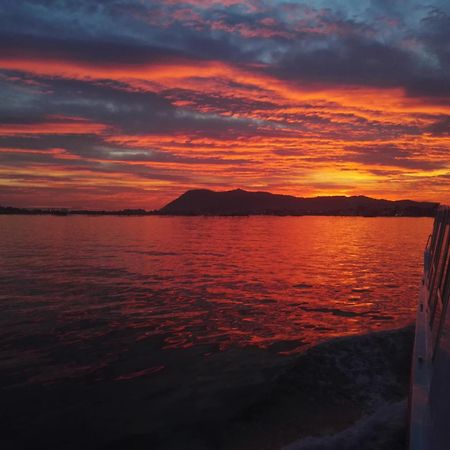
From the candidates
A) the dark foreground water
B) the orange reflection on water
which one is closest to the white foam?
the dark foreground water

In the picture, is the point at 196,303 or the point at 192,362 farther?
the point at 196,303

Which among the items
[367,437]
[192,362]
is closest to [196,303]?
[192,362]

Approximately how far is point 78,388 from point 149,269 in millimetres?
19755

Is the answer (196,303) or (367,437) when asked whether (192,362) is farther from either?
(196,303)

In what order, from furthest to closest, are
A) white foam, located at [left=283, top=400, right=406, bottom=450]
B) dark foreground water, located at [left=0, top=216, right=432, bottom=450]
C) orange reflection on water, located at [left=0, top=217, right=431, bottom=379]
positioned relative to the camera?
orange reflection on water, located at [left=0, top=217, right=431, bottom=379] → dark foreground water, located at [left=0, top=216, right=432, bottom=450] → white foam, located at [left=283, top=400, right=406, bottom=450]

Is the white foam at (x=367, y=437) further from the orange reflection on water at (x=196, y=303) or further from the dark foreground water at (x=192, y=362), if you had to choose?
the orange reflection on water at (x=196, y=303)

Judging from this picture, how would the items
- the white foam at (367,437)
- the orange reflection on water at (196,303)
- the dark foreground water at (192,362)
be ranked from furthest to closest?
the orange reflection on water at (196,303)
the dark foreground water at (192,362)
the white foam at (367,437)

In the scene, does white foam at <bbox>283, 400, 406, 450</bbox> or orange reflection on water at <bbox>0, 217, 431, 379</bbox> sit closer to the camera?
white foam at <bbox>283, 400, 406, 450</bbox>

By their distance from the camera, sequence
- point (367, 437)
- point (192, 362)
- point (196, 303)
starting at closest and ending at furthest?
1. point (367, 437)
2. point (192, 362)
3. point (196, 303)

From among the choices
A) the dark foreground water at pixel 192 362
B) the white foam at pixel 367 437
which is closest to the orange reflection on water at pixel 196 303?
the dark foreground water at pixel 192 362

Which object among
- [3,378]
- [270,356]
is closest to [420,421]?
[270,356]

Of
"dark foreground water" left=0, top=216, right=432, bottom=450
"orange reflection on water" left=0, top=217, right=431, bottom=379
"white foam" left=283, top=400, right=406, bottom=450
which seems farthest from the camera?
"orange reflection on water" left=0, top=217, right=431, bottom=379

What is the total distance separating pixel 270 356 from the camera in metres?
11.8

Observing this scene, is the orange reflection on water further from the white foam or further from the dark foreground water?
the white foam
